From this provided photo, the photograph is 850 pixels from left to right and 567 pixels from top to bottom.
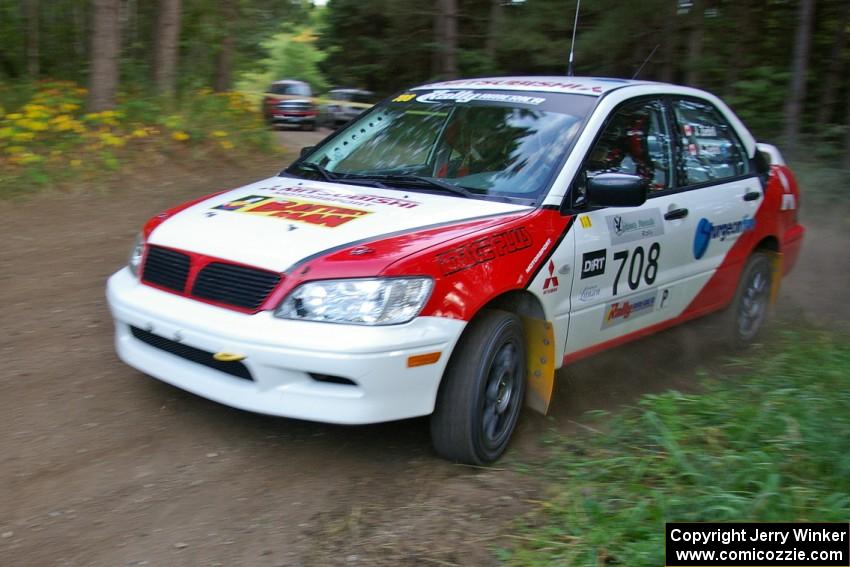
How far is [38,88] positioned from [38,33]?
1.60 meters

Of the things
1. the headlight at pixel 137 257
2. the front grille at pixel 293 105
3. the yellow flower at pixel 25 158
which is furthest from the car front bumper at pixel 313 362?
the front grille at pixel 293 105

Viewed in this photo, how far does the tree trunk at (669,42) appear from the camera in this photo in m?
13.3

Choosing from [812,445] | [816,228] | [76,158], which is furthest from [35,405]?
[816,228]

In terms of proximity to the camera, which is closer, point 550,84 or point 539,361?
point 539,361

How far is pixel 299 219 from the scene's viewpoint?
13.4ft

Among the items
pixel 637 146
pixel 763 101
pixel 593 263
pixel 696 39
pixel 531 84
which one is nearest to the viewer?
pixel 593 263

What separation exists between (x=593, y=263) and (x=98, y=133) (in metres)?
7.31

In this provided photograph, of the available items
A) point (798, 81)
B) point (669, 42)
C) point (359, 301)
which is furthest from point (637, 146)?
point (669, 42)

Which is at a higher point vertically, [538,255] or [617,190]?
[617,190]

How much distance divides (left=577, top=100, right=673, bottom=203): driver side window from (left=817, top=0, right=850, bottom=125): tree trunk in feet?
29.9

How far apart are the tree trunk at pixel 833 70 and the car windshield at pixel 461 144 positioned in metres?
9.82

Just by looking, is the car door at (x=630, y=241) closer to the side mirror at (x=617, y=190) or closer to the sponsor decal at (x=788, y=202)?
the side mirror at (x=617, y=190)

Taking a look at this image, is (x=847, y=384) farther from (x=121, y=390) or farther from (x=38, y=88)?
(x=38, y=88)

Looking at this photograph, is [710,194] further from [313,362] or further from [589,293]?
[313,362]
